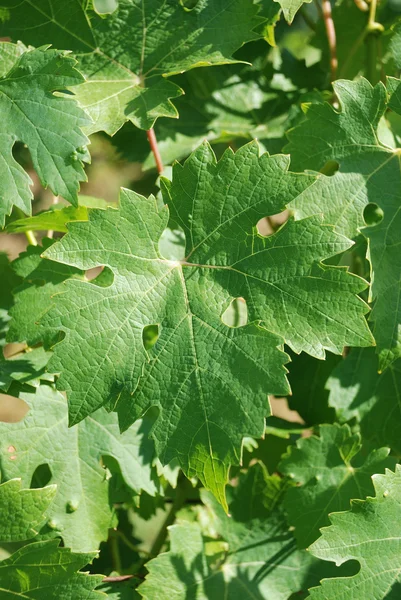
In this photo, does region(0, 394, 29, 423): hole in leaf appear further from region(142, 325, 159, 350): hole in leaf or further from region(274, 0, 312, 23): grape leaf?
region(274, 0, 312, 23): grape leaf

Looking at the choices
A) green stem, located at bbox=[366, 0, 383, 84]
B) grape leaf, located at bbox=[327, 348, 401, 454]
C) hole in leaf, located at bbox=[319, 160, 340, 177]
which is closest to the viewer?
hole in leaf, located at bbox=[319, 160, 340, 177]

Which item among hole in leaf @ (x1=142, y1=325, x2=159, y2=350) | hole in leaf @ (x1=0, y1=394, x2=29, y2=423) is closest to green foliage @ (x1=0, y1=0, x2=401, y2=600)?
hole in leaf @ (x1=142, y1=325, x2=159, y2=350)

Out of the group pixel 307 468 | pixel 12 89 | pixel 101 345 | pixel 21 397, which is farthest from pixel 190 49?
pixel 307 468

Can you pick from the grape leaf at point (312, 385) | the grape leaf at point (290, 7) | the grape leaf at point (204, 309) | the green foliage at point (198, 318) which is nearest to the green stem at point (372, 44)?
the green foliage at point (198, 318)

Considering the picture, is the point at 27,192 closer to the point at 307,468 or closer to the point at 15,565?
the point at 15,565

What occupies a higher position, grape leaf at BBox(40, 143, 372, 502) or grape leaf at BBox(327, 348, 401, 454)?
grape leaf at BBox(40, 143, 372, 502)

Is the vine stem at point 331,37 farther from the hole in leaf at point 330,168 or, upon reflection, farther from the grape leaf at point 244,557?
the grape leaf at point 244,557

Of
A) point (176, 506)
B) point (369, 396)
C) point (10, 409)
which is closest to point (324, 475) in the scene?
point (369, 396)
